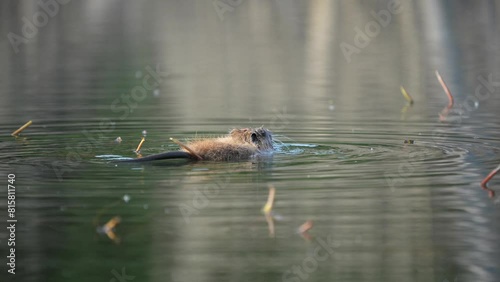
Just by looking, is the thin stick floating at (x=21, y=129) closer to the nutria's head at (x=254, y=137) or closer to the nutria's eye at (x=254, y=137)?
the nutria's head at (x=254, y=137)

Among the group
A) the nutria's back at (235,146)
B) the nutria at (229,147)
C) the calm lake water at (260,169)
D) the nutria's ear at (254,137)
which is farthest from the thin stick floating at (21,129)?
the nutria's ear at (254,137)

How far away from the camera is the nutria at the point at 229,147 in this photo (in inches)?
457

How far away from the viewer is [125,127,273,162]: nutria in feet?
38.1

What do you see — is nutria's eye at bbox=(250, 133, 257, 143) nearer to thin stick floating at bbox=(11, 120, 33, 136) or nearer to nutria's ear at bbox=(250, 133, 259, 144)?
nutria's ear at bbox=(250, 133, 259, 144)

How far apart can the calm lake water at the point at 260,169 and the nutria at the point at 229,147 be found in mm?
168

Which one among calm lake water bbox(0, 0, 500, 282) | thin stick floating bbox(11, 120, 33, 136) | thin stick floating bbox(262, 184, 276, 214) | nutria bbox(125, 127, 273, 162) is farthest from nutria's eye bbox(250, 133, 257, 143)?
thin stick floating bbox(262, 184, 276, 214)

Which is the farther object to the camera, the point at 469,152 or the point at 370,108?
the point at 370,108

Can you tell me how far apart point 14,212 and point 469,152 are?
18.0ft

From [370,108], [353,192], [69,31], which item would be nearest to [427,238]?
[353,192]

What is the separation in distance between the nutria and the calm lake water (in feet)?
0.55

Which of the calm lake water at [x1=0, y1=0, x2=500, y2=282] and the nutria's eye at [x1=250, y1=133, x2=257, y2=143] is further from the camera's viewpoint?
the nutria's eye at [x1=250, y1=133, x2=257, y2=143]

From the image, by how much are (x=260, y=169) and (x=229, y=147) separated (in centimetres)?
71

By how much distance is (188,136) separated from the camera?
14.2m

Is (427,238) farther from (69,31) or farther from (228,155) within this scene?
(69,31)
